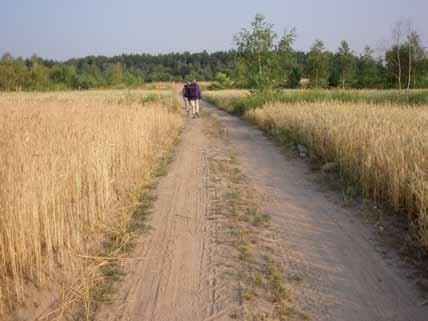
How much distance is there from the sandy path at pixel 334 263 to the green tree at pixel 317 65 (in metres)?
47.7

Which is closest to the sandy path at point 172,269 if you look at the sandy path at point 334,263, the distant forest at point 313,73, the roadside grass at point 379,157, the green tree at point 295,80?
the sandy path at point 334,263

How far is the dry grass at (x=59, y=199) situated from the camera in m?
3.40

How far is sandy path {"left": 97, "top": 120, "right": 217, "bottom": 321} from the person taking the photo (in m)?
2.98

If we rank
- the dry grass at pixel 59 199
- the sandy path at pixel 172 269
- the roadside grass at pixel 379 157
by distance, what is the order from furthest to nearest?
the roadside grass at pixel 379 157 → the dry grass at pixel 59 199 → the sandy path at pixel 172 269

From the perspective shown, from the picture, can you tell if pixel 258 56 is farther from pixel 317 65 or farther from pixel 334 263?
pixel 317 65

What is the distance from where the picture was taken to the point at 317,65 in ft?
166

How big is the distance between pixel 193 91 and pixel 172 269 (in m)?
16.9

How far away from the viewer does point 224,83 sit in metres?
78.2

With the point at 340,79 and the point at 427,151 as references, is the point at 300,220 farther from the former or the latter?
the point at 340,79

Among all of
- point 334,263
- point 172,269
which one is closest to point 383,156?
point 334,263

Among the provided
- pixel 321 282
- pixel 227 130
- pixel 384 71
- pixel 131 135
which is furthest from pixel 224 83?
A: pixel 321 282

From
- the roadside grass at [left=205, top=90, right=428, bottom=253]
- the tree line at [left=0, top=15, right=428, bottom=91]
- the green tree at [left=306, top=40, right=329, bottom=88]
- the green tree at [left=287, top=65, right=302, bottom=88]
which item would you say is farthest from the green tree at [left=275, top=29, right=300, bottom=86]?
the green tree at [left=287, top=65, right=302, bottom=88]

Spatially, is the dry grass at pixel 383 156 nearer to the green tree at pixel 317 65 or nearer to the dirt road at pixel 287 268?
the dirt road at pixel 287 268

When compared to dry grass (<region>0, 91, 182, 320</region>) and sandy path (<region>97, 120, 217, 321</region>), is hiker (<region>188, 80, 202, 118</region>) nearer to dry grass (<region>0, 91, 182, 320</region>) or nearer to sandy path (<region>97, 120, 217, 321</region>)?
dry grass (<region>0, 91, 182, 320</region>)
